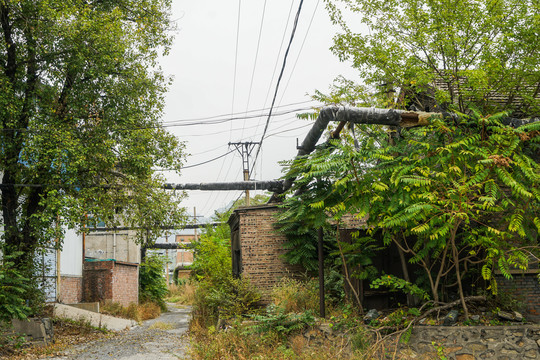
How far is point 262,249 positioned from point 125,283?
13.6 metres

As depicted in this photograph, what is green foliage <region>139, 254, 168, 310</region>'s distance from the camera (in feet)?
101

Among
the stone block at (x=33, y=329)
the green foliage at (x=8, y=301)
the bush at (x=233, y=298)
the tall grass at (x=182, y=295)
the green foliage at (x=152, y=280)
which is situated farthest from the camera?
the tall grass at (x=182, y=295)

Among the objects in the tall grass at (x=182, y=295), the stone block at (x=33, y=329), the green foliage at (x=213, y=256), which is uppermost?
the green foliage at (x=213, y=256)

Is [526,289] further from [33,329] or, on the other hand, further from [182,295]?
[182,295]

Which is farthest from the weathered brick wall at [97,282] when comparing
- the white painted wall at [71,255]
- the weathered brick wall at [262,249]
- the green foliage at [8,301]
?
the green foliage at [8,301]

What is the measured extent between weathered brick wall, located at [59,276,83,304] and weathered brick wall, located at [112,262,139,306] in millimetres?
1617

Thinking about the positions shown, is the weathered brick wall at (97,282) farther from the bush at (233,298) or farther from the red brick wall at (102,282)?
the bush at (233,298)

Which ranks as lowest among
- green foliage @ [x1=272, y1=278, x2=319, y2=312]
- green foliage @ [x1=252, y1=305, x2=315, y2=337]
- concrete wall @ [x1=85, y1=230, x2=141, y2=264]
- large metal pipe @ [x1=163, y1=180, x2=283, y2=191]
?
Result: green foliage @ [x1=252, y1=305, x2=315, y2=337]

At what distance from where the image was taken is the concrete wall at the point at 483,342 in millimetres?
8836

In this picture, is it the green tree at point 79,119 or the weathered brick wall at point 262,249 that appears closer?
the green tree at point 79,119

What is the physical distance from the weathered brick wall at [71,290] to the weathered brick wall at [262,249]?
9.98 meters

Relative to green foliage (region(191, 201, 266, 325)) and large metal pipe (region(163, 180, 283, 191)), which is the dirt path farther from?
large metal pipe (region(163, 180, 283, 191))

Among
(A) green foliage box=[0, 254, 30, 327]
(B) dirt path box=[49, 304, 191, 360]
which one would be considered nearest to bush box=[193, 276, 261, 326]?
(B) dirt path box=[49, 304, 191, 360]

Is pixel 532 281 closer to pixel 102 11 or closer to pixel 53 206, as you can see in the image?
pixel 53 206
